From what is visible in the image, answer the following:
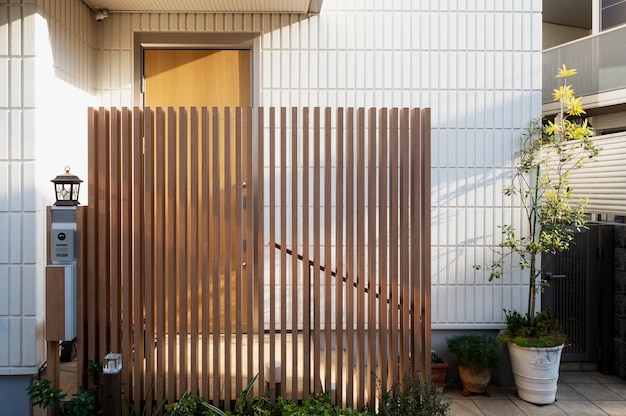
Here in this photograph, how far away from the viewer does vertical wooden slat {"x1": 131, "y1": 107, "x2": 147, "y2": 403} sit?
393 centimetres

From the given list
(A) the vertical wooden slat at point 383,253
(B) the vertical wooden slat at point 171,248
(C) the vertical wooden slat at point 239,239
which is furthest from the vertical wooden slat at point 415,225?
(B) the vertical wooden slat at point 171,248

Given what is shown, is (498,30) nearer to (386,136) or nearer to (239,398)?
(386,136)

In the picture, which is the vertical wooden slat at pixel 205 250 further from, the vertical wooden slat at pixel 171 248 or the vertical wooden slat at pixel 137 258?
the vertical wooden slat at pixel 137 258

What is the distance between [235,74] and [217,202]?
1.91 m

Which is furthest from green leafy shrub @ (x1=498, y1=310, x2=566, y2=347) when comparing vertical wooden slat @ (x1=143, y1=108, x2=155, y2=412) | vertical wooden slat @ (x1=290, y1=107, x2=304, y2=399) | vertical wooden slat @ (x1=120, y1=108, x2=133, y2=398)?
vertical wooden slat @ (x1=120, y1=108, x2=133, y2=398)

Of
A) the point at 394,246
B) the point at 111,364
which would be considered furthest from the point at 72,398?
the point at 394,246

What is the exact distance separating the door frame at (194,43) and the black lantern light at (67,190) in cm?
170

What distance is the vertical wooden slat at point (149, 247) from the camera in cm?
393

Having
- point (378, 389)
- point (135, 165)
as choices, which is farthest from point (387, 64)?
point (378, 389)

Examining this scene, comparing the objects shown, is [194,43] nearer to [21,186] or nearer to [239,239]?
→ [21,186]

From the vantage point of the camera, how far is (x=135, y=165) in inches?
156

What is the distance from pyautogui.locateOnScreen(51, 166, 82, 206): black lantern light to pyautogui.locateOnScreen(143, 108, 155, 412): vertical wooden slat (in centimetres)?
44

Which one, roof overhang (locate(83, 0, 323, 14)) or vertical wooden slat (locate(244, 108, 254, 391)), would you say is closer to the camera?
vertical wooden slat (locate(244, 108, 254, 391))

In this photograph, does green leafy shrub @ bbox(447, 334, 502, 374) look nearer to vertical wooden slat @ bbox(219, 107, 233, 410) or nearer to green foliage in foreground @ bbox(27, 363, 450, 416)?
green foliage in foreground @ bbox(27, 363, 450, 416)
